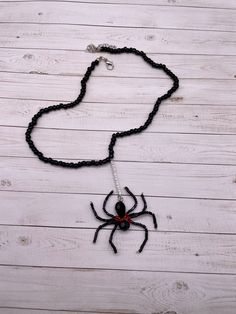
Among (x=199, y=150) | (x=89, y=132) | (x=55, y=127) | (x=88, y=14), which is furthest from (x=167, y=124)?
(x=88, y=14)

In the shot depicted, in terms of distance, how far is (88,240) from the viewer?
160cm

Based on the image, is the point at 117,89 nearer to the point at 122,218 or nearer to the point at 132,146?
the point at 132,146

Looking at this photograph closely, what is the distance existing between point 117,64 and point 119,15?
37 centimetres

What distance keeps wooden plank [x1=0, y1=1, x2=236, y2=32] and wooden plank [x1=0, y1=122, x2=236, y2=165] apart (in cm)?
72

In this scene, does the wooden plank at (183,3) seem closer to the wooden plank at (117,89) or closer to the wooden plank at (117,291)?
the wooden plank at (117,89)

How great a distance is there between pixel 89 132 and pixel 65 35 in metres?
0.64

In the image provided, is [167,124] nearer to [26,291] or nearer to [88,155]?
[88,155]

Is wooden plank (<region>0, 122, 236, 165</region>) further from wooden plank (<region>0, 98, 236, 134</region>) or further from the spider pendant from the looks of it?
the spider pendant

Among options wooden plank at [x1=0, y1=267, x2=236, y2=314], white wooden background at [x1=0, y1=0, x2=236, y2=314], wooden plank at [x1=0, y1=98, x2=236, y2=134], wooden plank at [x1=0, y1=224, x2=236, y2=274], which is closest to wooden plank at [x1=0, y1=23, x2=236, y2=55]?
white wooden background at [x1=0, y1=0, x2=236, y2=314]

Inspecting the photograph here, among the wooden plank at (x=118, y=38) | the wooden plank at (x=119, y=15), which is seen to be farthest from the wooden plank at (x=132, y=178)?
the wooden plank at (x=119, y=15)

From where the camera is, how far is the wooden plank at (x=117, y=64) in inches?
83.6

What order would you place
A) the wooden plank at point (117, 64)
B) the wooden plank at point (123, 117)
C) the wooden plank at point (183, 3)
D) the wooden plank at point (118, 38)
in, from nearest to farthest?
1. the wooden plank at point (123, 117)
2. the wooden plank at point (117, 64)
3. the wooden plank at point (118, 38)
4. the wooden plank at point (183, 3)

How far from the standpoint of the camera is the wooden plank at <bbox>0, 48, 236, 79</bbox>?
212 centimetres

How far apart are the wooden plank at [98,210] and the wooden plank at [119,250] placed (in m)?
0.03
